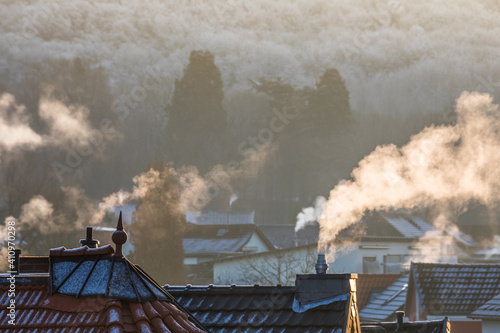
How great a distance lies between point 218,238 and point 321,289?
234ft

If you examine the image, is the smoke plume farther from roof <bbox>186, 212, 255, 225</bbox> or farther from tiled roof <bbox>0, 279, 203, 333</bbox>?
tiled roof <bbox>0, 279, 203, 333</bbox>

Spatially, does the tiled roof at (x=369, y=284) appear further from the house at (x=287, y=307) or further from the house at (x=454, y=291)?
the house at (x=287, y=307)

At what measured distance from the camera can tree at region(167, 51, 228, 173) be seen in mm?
113000

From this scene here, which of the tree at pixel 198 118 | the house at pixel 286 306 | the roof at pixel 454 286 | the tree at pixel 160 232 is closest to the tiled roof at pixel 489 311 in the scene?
the roof at pixel 454 286

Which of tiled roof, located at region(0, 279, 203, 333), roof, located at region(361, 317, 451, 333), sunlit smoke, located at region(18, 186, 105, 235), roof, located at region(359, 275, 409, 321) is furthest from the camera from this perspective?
sunlit smoke, located at region(18, 186, 105, 235)

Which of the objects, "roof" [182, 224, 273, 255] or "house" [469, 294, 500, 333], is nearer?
"house" [469, 294, 500, 333]

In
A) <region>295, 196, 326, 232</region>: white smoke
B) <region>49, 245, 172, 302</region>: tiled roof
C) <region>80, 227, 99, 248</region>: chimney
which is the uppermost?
<region>295, 196, 326, 232</region>: white smoke

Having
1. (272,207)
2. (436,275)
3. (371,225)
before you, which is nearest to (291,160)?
(272,207)

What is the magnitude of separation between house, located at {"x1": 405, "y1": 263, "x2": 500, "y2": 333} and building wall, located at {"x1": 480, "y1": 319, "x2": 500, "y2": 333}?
2.57 m

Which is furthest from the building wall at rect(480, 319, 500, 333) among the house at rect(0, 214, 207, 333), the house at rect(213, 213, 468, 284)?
the house at rect(0, 214, 207, 333)

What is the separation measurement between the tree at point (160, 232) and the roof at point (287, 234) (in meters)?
14.0

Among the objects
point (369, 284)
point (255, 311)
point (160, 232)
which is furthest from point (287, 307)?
point (160, 232)

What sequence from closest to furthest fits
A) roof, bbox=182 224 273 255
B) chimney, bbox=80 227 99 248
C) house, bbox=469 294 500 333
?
chimney, bbox=80 227 99 248
house, bbox=469 294 500 333
roof, bbox=182 224 273 255

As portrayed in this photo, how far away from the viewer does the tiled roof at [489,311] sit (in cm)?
3794
